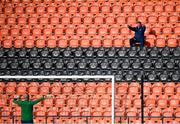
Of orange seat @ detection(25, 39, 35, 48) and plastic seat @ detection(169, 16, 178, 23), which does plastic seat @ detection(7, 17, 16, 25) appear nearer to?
orange seat @ detection(25, 39, 35, 48)

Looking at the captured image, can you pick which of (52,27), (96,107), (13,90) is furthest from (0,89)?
(52,27)

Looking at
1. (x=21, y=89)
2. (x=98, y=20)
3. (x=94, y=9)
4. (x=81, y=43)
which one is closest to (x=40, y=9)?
(x=94, y=9)

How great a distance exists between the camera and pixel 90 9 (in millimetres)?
15930

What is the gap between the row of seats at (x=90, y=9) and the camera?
1570 centimetres

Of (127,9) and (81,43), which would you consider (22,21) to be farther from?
(127,9)

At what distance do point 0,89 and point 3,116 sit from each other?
1.73 m

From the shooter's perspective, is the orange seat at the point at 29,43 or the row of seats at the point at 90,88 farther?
the orange seat at the point at 29,43

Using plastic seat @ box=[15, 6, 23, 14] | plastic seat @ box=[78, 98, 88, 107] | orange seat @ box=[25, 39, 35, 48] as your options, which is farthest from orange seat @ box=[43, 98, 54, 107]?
plastic seat @ box=[15, 6, 23, 14]

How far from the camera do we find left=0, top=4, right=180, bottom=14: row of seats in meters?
15.7

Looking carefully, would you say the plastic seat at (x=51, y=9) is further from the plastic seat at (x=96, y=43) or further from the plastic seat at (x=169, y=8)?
the plastic seat at (x=169, y=8)

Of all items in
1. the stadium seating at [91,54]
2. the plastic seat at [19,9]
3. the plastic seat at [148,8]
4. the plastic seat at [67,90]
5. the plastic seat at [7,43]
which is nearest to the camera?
the stadium seating at [91,54]

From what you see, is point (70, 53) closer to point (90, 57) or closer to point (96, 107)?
point (90, 57)

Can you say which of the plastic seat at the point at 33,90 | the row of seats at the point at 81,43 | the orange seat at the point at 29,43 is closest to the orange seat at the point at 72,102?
the plastic seat at the point at 33,90

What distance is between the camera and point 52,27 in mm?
15453
